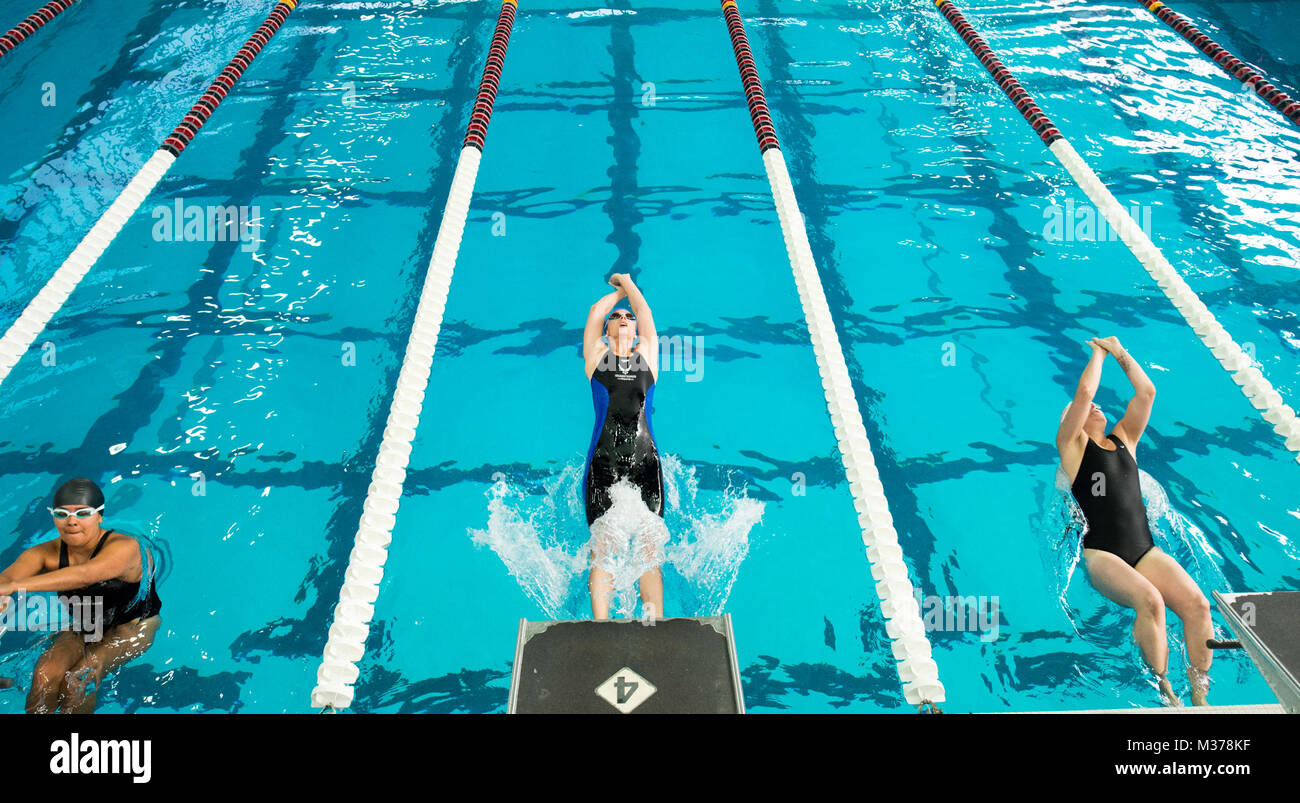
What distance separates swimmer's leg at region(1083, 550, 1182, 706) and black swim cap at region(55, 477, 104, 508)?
11.3ft

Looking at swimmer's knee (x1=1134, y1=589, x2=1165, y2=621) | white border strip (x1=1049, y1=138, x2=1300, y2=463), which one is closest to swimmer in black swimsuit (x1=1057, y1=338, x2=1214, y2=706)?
swimmer's knee (x1=1134, y1=589, x2=1165, y2=621)

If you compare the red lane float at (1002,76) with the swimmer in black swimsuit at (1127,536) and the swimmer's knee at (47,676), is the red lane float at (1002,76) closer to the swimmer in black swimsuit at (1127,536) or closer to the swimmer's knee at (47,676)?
the swimmer in black swimsuit at (1127,536)

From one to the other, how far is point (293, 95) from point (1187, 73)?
6398mm

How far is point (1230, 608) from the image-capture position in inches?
75.2

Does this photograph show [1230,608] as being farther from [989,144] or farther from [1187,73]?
[1187,73]

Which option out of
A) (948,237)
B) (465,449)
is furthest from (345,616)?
(948,237)

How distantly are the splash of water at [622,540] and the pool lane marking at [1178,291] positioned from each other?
6.78 feet

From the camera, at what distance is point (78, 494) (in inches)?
112

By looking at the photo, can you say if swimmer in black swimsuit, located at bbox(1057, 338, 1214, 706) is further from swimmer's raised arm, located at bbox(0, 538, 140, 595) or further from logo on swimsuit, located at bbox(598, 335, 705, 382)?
swimmer's raised arm, located at bbox(0, 538, 140, 595)

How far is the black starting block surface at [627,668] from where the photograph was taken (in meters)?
1.70

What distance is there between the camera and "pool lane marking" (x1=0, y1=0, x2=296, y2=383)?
3.56 metres

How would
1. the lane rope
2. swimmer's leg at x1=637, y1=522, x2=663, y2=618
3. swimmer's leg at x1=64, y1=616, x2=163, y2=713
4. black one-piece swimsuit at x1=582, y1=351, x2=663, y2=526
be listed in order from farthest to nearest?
the lane rope → black one-piece swimsuit at x1=582, y1=351, x2=663, y2=526 → swimmer's leg at x1=637, y1=522, x2=663, y2=618 → swimmer's leg at x1=64, y1=616, x2=163, y2=713

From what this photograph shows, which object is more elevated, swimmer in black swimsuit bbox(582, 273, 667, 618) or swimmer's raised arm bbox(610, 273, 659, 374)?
swimmer's raised arm bbox(610, 273, 659, 374)
